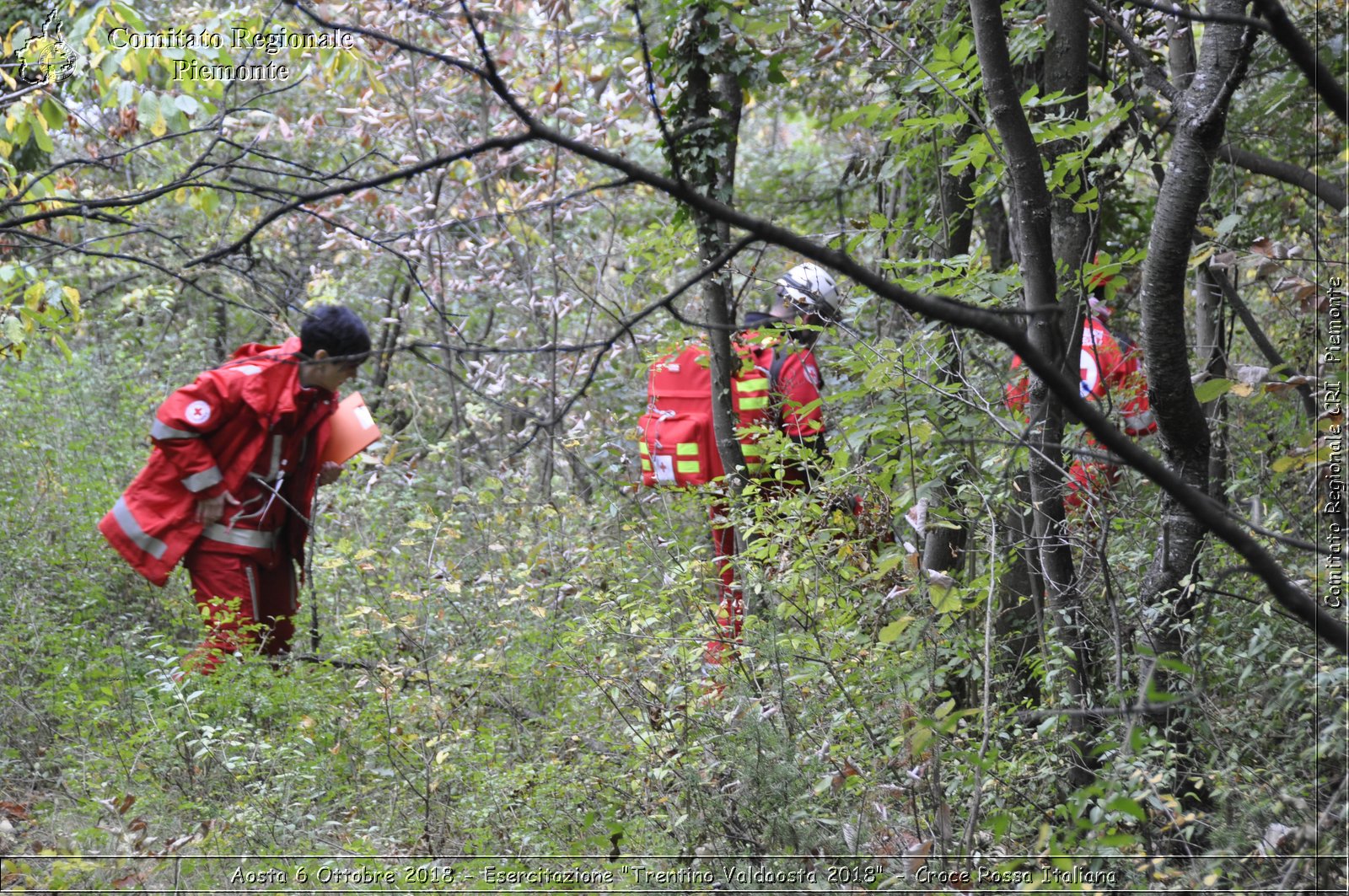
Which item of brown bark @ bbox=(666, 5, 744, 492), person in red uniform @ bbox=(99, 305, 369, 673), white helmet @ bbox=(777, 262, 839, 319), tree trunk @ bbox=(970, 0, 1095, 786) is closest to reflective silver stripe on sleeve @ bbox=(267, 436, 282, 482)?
person in red uniform @ bbox=(99, 305, 369, 673)

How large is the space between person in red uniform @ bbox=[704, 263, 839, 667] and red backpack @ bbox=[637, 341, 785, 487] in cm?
17

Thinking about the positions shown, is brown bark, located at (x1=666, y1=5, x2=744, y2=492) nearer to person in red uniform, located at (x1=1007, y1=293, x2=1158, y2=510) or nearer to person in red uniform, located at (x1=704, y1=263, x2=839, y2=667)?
person in red uniform, located at (x1=704, y1=263, x2=839, y2=667)

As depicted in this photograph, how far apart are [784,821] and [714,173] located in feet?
9.36

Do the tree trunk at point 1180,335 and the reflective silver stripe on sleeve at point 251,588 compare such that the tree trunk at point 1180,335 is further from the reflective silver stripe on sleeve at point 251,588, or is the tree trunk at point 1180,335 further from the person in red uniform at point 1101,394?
the reflective silver stripe on sleeve at point 251,588

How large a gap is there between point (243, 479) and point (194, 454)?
0.28m

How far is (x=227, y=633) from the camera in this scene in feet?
14.6

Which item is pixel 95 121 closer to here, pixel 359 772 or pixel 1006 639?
pixel 359 772

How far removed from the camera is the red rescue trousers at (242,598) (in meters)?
4.47

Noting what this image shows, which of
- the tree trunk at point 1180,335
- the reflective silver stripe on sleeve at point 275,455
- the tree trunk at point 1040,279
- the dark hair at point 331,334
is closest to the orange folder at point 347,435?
the reflective silver stripe on sleeve at point 275,455

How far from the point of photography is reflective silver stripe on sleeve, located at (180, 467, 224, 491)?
5.03 metres

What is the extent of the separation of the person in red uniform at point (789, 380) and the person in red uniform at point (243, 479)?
1913 mm

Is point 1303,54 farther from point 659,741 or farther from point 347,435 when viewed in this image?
point 347,435

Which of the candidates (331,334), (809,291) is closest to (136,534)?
(331,334)

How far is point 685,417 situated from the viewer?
5492 mm
